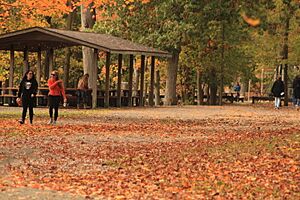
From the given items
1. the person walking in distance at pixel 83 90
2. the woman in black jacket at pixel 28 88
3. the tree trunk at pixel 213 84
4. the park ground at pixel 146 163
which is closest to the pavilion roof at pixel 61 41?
the person walking in distance at pixel 83 90

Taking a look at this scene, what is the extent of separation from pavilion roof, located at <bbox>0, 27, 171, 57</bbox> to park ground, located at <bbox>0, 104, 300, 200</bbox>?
1296 cm

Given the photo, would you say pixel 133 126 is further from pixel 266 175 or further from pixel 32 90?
pixel 266 175

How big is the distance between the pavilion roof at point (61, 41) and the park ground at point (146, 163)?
42.5 feet

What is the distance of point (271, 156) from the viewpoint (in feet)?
50.8

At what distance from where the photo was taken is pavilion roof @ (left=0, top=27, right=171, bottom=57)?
37.0m

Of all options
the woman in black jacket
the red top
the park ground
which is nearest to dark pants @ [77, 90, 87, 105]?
the red top

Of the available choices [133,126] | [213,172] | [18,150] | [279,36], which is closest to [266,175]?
[213,172]

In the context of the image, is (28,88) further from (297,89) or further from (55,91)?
(297,89)

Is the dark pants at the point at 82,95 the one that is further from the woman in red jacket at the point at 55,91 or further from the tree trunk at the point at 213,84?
the tree trunk at the point at 213,84

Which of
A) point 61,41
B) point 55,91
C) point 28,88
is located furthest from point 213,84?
point 28,88

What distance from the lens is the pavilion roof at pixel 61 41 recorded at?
121 ft

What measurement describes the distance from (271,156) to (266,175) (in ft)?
8.43

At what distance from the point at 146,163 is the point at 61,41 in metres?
23.7

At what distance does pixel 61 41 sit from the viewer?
37.8 m
